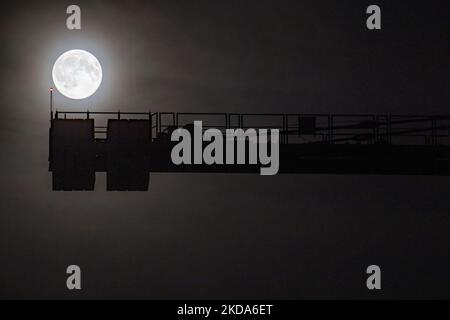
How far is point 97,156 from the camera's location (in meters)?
22.4

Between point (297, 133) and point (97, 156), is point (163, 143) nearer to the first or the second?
point (97, 156)

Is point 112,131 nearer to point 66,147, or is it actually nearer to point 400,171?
point 66,147

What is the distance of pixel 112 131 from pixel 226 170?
376 centimetres

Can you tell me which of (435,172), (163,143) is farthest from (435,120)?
(163,143)

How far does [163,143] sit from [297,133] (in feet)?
14.2

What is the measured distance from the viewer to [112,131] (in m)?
22.2
